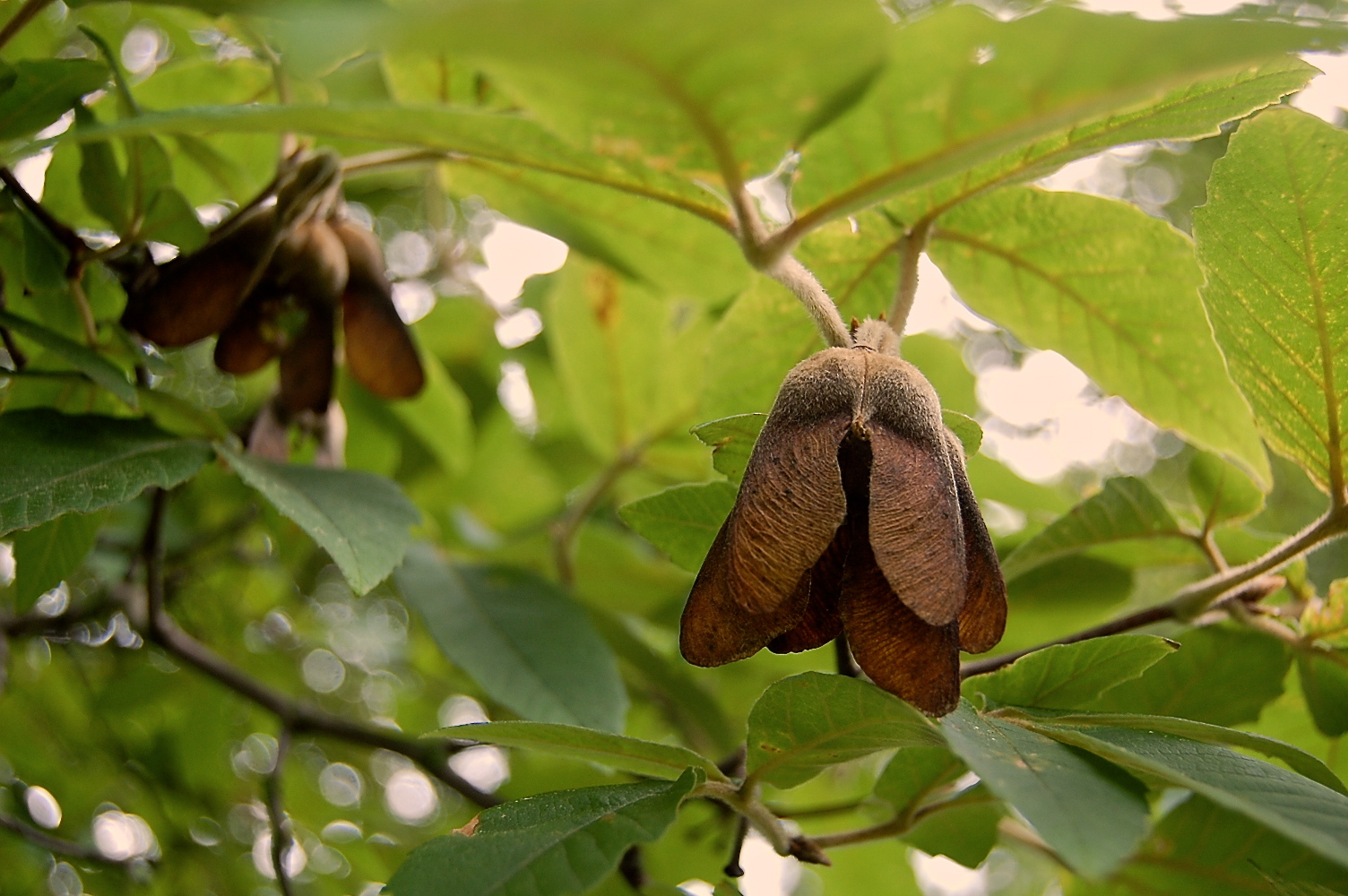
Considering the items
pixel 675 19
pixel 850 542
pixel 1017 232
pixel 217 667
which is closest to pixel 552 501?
pixel 217 667

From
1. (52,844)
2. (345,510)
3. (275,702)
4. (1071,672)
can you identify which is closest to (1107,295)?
(1071,672)

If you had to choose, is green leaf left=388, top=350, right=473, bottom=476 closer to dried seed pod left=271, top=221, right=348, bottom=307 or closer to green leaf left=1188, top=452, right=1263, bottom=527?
dried seed pod left=271, top=221, right=348, bottom=307

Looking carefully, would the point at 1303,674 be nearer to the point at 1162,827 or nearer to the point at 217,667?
the point at 1162,827

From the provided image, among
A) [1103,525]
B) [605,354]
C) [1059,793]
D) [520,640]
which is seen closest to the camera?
[1059,793]

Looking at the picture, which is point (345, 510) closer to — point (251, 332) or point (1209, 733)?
point (251, 332)

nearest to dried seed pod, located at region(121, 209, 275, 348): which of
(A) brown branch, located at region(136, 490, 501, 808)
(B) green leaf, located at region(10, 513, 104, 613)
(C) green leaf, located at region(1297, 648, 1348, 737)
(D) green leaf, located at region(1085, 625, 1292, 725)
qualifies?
(B) green leaf, located at region(10, 513, 104, 613)

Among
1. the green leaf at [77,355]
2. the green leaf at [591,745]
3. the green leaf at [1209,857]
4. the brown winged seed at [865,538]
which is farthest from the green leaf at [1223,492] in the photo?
the green leaf at [77,355]

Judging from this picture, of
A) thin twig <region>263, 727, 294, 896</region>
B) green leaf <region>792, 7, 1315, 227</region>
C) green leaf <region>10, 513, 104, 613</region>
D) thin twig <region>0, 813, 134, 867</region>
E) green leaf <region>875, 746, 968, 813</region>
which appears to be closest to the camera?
green leaf <region>792, 7, 1315, 227</region>
